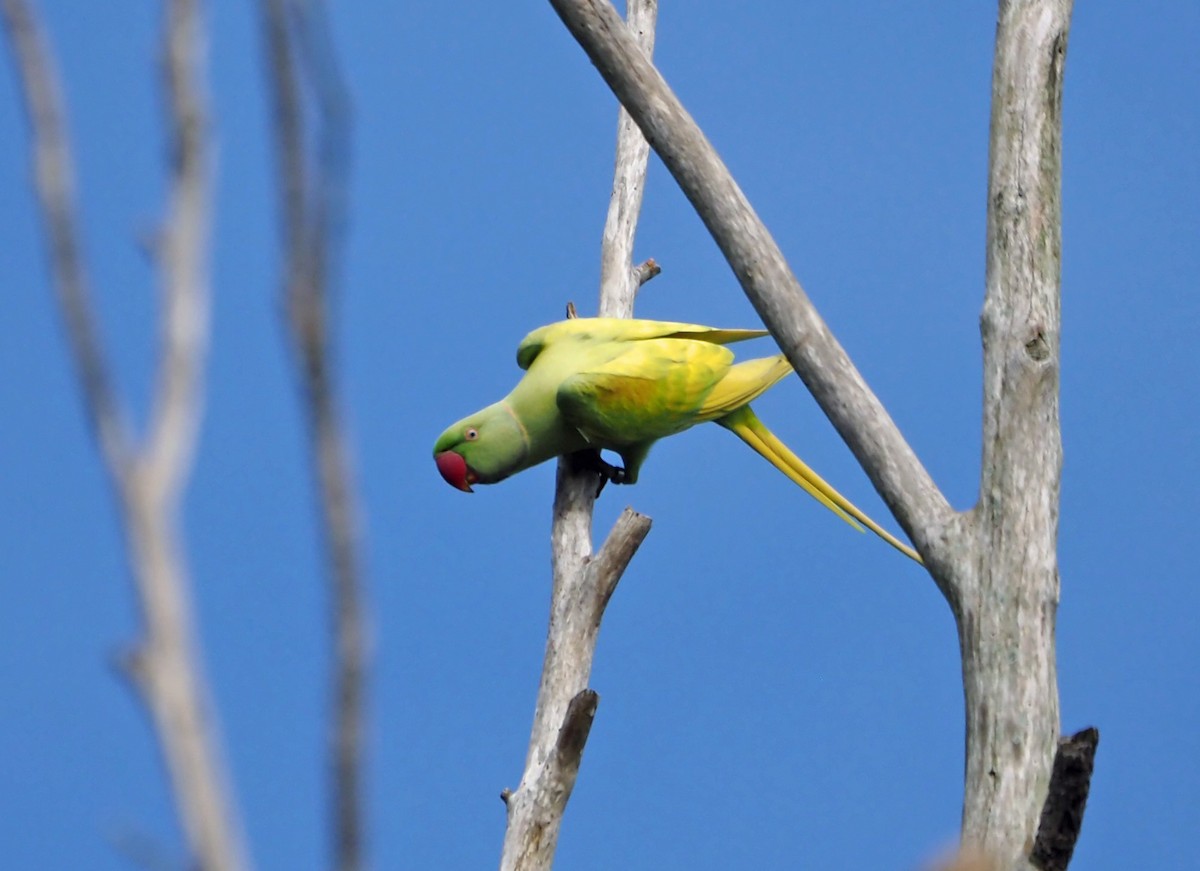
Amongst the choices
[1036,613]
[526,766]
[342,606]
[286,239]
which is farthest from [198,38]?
[526,766]

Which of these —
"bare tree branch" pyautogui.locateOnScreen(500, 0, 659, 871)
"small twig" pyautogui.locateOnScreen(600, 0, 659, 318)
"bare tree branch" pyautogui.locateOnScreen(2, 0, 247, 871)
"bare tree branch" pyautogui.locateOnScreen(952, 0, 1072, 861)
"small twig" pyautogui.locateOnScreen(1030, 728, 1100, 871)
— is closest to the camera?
"bare tree branch" pyautogui.locateOnScreen(2, 0, 247, 871)

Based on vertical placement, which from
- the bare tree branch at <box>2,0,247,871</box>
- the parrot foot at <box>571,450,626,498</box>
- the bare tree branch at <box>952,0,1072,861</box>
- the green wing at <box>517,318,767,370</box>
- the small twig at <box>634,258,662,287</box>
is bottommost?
the bare tree branch at <box>2,0,247,871</box>

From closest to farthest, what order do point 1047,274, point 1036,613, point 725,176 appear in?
point 1036,613 → point 1047,274 → point 725,176

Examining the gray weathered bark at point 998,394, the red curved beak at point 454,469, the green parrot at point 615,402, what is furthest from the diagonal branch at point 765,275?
the red curved beak at point 454,469

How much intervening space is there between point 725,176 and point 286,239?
135cm

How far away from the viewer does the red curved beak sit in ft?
8.04

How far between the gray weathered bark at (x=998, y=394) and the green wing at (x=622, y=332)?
0.63 metres

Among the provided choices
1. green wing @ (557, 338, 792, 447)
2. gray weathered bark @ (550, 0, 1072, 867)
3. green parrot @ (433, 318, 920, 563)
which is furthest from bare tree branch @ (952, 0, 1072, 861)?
green wing @ (557, 338, 792, 447)

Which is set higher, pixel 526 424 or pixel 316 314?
pixel 526 424

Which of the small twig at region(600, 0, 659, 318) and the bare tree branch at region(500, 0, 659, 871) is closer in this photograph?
the bare tree branch at region(500, 0, 659, 871)

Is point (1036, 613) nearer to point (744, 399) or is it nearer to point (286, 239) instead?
point (744, 399)

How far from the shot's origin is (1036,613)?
148 centimetres

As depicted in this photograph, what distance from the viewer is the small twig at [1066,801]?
128 centimetres

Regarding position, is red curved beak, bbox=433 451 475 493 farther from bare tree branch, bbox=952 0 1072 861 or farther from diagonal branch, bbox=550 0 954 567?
bare tree branch, bbox=952 0 1072 861
